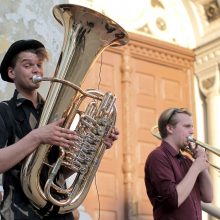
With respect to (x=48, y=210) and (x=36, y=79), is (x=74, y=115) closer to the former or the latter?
(x=36, y=79)

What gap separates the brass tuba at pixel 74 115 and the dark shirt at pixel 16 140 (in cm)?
4

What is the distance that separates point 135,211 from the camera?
20.4ft

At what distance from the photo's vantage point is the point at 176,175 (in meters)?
3.15

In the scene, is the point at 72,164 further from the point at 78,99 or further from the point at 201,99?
the point at 201,99

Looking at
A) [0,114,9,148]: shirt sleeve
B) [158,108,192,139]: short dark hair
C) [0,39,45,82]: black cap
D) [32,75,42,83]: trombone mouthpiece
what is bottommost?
[0,114,9,148]: shirt sleeve

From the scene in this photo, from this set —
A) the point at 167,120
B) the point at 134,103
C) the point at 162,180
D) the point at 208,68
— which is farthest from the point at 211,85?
the point at 162,180

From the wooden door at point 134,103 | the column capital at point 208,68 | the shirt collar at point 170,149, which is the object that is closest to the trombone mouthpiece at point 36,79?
the shirt collar at point 170,149

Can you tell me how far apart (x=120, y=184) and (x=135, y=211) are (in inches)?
12.3

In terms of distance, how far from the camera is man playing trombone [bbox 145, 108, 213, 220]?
3.04 m

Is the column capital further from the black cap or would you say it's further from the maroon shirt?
the black cap

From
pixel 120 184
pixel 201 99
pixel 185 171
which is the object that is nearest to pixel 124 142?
pixel 120 184

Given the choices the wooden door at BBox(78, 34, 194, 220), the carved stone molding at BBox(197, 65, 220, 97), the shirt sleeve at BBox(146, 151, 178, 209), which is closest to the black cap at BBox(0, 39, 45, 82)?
the shirt sleeve at BBox(146, 151, 178, 209)

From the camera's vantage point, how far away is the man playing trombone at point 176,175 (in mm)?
3037

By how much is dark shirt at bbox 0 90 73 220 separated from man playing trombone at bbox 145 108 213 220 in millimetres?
784
